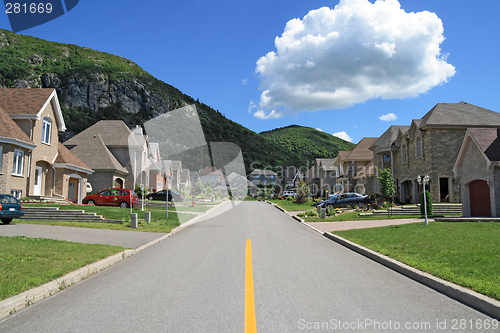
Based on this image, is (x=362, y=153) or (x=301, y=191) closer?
(x=362, y=153)

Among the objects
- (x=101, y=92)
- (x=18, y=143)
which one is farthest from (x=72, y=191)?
(x=101, y=92)

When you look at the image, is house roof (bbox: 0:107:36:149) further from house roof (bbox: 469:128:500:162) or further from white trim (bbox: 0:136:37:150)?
house roof (bbox: 469:128:500:162)

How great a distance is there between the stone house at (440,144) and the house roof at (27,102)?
30771 millimetres

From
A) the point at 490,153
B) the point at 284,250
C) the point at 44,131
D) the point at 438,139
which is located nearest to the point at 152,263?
the point at 284,250

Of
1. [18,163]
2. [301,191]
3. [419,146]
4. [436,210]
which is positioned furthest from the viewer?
[301,191]

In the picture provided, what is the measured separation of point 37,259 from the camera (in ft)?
27.6

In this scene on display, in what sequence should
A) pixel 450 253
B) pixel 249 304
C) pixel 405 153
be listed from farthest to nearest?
pixel 405 153, pixel 450 253, pixel 249 304

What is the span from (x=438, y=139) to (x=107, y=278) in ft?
98.1

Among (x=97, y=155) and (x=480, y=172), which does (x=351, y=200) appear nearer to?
(x=480, y=172)

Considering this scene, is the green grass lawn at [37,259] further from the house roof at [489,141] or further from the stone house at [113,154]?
the stone house at [113,154]

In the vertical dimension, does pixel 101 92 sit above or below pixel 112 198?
above

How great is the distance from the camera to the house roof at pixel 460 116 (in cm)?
2997

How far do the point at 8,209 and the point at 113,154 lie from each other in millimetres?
24768

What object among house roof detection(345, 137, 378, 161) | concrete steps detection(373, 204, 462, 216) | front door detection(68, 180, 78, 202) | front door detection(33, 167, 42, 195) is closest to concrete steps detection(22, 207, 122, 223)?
front door detection(33, 167, 42, 195)
